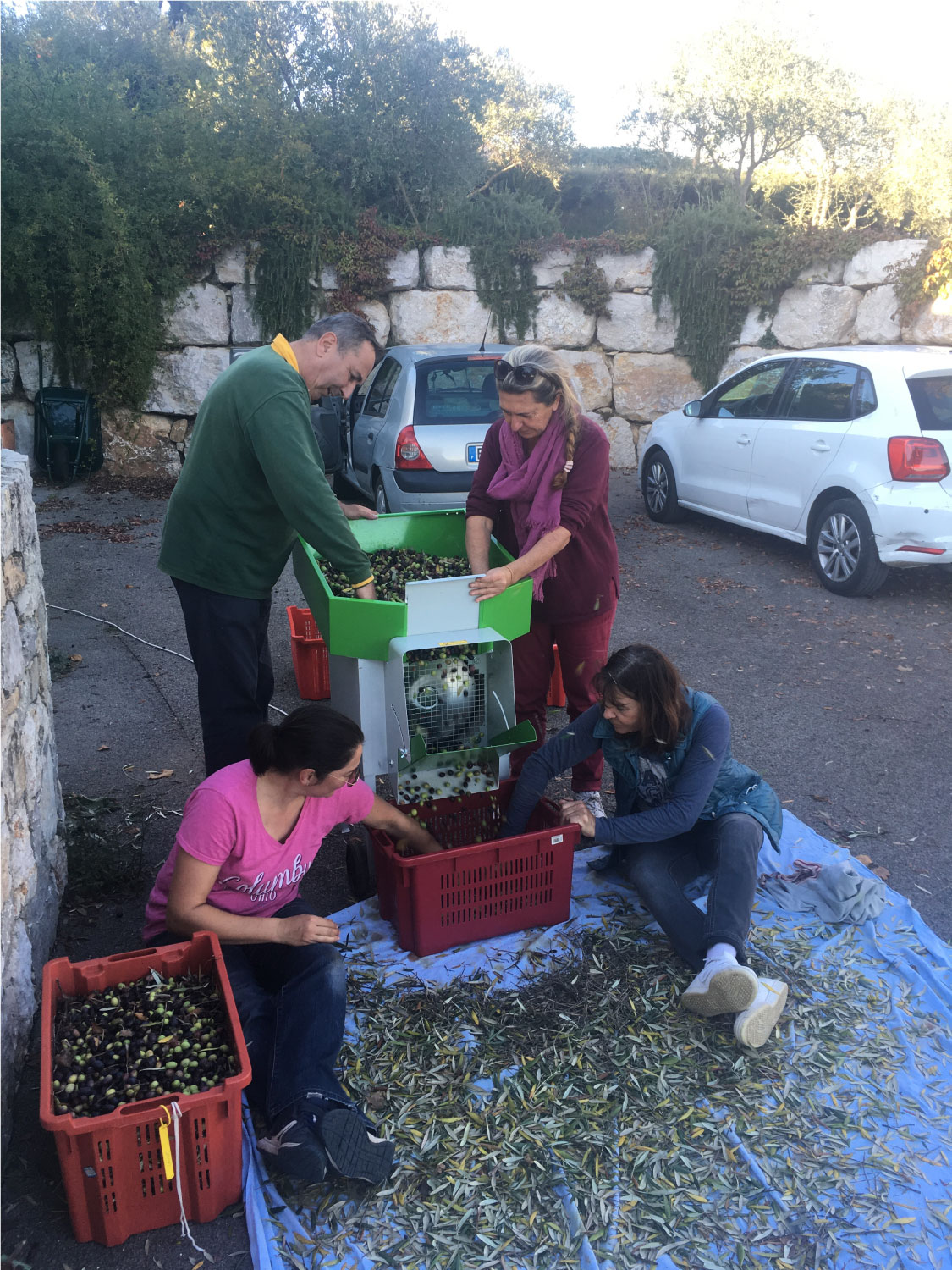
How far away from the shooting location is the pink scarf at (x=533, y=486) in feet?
12.5

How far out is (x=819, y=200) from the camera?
1286 centimetres

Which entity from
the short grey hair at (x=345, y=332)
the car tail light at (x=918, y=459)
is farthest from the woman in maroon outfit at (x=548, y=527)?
the car tail light at (x=918, y=459)

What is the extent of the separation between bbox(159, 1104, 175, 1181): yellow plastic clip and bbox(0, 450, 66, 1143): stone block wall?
1.90 feet

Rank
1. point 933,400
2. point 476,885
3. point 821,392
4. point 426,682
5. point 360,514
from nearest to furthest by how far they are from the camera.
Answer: point 476,885
point 426,682
point 360,514
point 933,400
point 821,392

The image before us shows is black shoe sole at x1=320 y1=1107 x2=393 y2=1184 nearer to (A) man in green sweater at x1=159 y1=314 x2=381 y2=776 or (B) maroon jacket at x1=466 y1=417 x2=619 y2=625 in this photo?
(A) man in green sweater at x1=159 y1=314 x2=381 y2=776

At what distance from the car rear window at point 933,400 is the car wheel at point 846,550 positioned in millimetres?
770

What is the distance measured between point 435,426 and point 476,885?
533cm

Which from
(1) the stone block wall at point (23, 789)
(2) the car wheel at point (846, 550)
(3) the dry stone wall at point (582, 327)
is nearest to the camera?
(1) the stone block wall at point (23, 789)


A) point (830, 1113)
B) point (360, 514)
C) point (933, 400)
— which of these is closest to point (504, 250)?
point (933, 400)

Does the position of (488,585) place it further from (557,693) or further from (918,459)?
(918,459)

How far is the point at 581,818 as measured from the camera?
3.34m

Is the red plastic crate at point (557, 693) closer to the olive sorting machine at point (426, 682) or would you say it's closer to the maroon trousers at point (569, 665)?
the maroon trousers at point (569, 665)

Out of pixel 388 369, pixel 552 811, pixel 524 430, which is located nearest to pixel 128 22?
pixel 388 369

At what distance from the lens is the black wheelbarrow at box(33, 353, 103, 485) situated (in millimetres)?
10859
